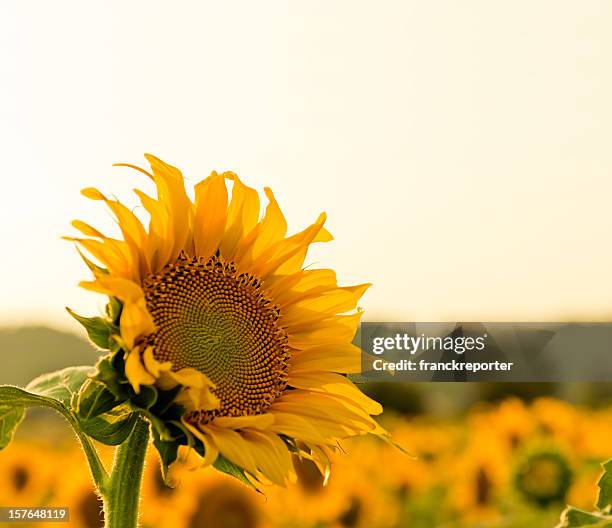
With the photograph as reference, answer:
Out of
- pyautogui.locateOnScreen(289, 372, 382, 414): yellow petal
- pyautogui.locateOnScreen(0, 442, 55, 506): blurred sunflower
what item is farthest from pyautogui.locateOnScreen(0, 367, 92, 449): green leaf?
pyautogui.locateOnScreen(0, 442, 55, 506): blurred sunflower

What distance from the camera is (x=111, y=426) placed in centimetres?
79

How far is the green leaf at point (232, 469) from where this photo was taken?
80cm

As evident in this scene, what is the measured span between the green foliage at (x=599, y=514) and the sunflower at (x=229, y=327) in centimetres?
22

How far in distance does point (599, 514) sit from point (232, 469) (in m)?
0.33

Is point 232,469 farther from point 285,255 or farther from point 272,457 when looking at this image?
point 285,255

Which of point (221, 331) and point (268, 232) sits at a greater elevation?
point (268, 232)

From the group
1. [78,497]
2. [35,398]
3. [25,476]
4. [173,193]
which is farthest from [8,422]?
[25,476]

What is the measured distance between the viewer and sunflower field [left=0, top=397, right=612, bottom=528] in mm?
2404

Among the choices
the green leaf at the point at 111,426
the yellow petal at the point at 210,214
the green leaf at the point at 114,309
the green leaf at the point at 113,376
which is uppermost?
the yellow petal at the point at 210,214

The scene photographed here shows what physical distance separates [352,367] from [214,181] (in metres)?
0.24

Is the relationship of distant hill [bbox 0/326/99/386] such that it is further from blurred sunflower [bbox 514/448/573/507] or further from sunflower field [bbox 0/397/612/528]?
blurred sunflower [bbox 514/448/573/507]

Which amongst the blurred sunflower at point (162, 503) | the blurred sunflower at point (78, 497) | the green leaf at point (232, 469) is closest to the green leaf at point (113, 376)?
the green leaf at point (232, 469)

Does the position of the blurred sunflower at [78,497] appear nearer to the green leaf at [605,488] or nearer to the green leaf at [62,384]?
the green leaf at [62,384]

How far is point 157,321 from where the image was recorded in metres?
0.85
